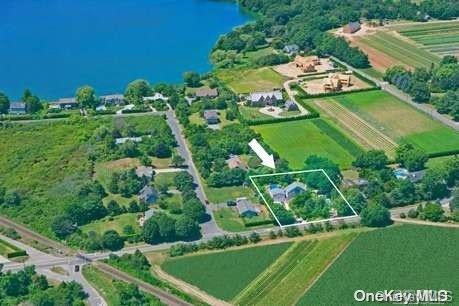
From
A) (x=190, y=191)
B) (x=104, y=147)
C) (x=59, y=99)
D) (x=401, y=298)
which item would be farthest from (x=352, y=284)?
(x=59, y=99)

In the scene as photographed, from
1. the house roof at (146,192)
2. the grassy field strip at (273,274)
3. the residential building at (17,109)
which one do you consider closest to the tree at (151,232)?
the house roof at (146,192)

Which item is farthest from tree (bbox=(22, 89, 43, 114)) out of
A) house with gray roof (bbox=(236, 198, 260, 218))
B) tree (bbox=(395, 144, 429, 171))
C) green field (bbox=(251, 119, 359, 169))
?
tree (bbox=(395, 144, 429, 171))

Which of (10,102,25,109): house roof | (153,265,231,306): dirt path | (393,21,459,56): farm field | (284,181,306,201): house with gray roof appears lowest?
(153,265,231,306): dirt path

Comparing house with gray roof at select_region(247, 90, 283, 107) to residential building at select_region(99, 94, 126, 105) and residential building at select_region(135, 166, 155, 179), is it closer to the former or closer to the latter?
residential building at select_region(99, 94, 126, 105)

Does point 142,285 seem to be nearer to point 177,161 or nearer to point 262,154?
point 177,161

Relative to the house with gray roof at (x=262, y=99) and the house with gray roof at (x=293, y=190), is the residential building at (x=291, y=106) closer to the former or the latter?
the house with gray roof at (x=262, y=99)
